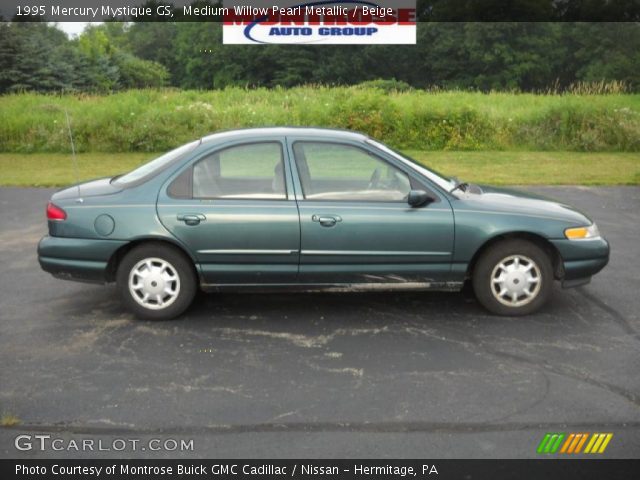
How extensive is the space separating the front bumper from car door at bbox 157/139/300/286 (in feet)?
7.30

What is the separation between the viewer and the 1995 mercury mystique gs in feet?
20.7

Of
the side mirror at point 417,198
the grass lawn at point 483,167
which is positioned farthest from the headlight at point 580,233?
the grass lawn at point 483,167

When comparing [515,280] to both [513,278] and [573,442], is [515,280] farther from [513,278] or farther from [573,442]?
[573,442]

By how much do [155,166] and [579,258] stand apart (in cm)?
366

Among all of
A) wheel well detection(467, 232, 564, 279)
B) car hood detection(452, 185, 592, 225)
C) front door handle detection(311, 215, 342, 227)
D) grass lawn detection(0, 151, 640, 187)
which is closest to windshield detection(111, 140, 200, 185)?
front door handle detection(311, 215, 342, 227)

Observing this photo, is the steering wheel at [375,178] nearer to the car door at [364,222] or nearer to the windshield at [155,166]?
the car door at [364,222]

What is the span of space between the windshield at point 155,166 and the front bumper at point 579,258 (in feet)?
10.5

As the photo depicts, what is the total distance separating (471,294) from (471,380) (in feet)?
7.07

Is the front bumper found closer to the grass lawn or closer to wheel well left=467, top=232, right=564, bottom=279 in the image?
wheel well left=467, top=232, right=564, bottom=279

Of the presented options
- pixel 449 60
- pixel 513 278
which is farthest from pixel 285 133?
pixel 449 60

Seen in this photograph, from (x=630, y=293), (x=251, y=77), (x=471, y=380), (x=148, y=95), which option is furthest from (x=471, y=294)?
(x=251, y=77)

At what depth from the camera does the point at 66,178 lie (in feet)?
49.5

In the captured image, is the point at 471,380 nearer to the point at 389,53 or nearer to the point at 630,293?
the point at 630,293

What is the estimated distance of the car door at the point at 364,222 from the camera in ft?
20.7
